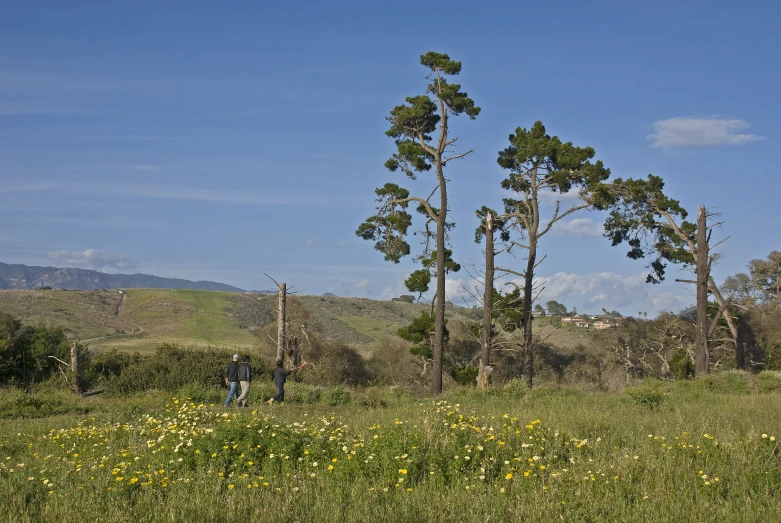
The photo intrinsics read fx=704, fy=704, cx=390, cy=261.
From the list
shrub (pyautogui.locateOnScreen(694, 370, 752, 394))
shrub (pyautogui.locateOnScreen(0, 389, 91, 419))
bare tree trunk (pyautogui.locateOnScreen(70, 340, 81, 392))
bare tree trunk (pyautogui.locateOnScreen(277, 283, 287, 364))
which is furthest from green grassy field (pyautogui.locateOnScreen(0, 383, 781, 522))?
bare tree trunk (pyautogui.locateOnScreen(277, 283, 287, 364))

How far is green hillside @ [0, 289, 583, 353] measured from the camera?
65250mm

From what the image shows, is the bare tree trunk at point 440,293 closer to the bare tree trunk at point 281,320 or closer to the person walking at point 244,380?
the bare tree trunk at point 281,320

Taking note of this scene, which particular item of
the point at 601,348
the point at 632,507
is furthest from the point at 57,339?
the point at 601,348

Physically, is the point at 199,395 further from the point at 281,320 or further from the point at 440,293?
the point at 440,293

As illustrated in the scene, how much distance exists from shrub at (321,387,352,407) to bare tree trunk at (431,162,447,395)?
6427mm

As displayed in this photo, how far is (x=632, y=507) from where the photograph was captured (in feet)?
25.5

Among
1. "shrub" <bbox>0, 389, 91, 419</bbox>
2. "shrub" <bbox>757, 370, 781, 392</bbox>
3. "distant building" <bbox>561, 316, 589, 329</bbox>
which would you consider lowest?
"shrub" <bbox>0, 389, 91, 419</bbox>

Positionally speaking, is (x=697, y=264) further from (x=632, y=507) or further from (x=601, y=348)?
(x=632, y=507)

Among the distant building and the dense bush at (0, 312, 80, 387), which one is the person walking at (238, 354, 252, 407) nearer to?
the dense bush at (0, 312, 80, 387)

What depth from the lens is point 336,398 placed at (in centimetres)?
2159

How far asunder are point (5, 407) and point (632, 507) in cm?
1762

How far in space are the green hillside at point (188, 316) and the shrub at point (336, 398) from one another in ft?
99.8

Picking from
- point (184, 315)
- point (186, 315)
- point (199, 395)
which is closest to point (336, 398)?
point (199, 395)

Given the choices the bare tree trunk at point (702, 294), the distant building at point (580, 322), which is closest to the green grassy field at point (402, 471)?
the bare tree trunk at point (702, 294)
